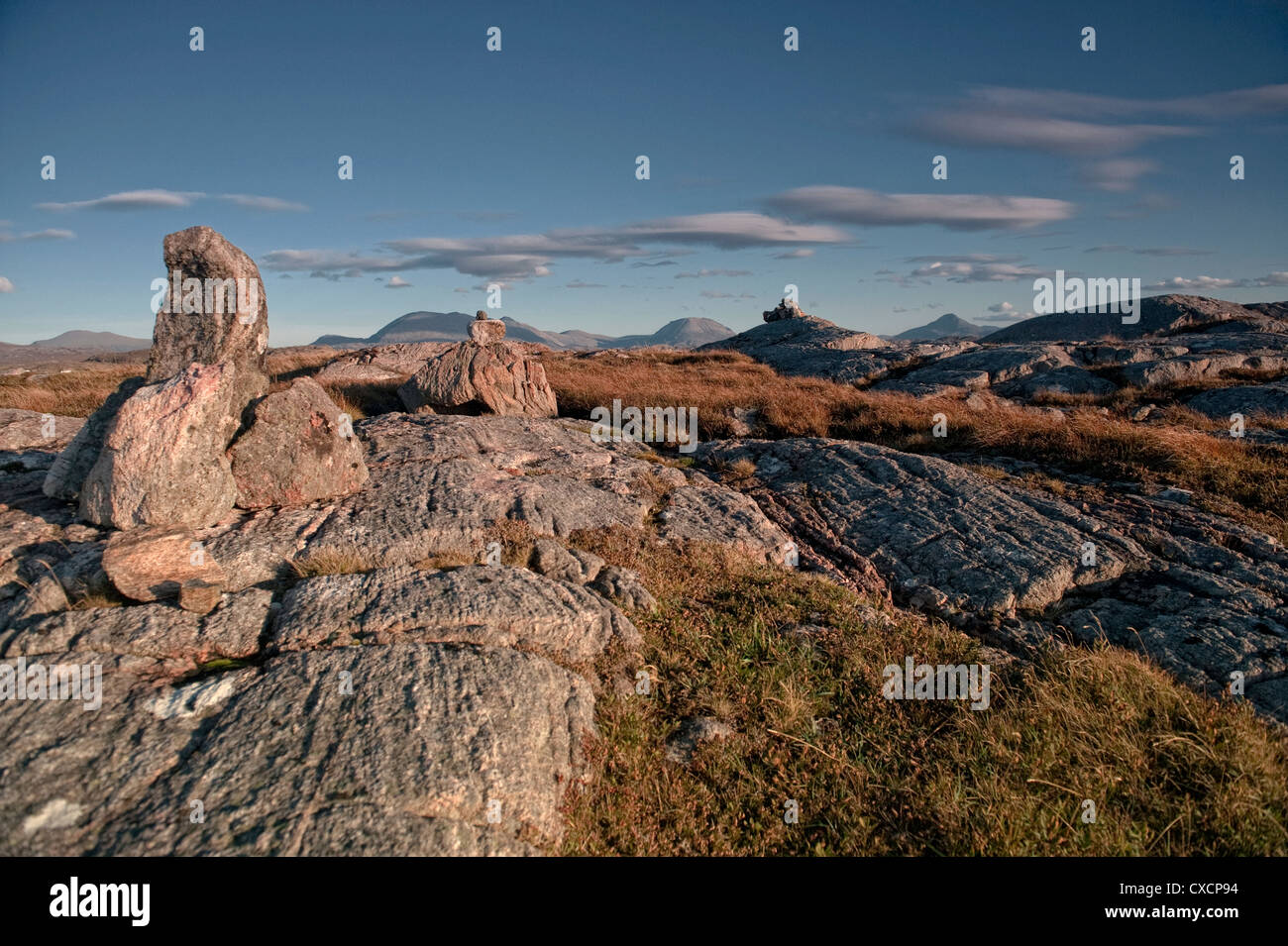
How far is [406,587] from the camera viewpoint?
6883 mm

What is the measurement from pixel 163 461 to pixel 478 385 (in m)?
9.64

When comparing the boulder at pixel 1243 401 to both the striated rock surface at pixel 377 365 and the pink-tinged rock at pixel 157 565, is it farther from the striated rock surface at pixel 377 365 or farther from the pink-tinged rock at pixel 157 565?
the striated rock surface at pixel 377 365

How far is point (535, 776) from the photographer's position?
507cm

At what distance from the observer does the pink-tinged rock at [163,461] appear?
7551 millimetres

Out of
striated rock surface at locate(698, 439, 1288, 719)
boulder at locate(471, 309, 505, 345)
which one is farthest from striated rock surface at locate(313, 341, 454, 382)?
striated rock surface at locate(698, 439, 1288, 719)

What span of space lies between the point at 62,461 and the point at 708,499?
9712 mm

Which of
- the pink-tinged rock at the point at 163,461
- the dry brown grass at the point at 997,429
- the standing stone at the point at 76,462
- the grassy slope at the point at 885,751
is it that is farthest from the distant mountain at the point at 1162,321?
the standing stone at the point at 76,462

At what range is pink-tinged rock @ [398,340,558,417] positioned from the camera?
55.2 ft

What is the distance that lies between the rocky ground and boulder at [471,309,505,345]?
8207 mm

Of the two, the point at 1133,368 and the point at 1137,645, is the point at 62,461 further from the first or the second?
the point at 1133,368

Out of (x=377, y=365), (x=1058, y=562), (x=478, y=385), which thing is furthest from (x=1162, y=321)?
(x=377, y=365)

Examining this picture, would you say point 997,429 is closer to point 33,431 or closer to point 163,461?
point 163,461
